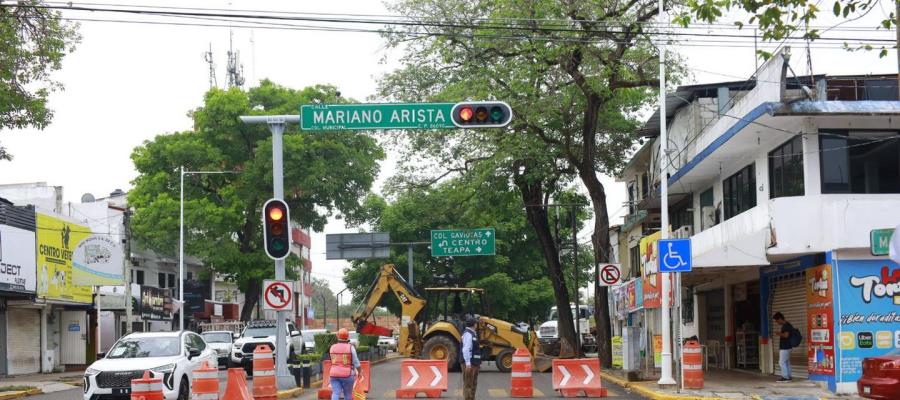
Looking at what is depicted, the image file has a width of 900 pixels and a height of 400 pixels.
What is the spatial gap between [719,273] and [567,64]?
7.72 metres

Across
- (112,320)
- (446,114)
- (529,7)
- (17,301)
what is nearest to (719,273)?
(529,7)

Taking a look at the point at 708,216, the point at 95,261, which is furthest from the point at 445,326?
the point at 95,261

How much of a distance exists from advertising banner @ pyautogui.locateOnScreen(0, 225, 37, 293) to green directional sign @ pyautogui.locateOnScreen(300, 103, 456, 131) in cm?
1826

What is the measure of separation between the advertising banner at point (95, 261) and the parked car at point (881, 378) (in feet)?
94.7

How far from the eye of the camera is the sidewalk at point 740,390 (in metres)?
22.3

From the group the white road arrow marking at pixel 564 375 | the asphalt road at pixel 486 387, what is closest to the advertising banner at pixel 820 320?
the asphalt road at pixel 486 387

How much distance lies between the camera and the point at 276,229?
2228cm

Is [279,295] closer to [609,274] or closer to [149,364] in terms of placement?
[149,364]

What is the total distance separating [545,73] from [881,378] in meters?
15.8

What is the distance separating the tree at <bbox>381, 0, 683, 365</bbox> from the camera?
29.7 metres

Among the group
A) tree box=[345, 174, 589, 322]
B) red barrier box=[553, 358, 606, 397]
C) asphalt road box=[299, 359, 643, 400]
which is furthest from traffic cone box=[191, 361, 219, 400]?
tree box=[345, 174, 589, 322]

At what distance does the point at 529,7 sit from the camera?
97.0 feet

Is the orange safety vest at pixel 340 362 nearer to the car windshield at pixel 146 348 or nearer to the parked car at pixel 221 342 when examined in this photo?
the car windshield at pixel 146 348

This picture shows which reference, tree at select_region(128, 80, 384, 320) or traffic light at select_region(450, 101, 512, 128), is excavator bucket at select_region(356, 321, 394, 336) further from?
traffic light at select_region(450, 101, 512, 128)
